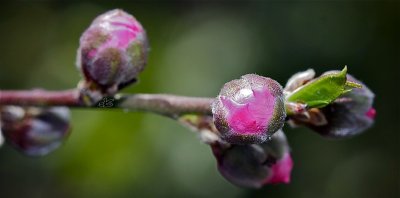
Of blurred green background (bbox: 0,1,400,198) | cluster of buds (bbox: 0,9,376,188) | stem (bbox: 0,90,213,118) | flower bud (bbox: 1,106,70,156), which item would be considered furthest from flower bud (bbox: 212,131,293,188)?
blurred green background (bbox: 0,1,400,198)

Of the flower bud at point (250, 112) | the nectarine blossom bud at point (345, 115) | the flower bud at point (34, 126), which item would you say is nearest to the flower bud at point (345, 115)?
the nectarine blossom bud at point (345, 115)

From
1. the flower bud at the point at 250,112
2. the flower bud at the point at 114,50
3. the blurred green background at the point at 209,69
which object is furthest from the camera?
the blurred green background at the point at 209,69

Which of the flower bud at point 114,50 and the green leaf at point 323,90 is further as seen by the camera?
the flower bud at point 114,50

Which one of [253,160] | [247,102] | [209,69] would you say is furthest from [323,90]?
[209,69]

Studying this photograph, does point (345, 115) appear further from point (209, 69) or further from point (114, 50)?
point (209, 69)

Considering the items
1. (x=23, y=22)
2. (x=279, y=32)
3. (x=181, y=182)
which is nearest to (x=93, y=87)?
(x=181, y=182)

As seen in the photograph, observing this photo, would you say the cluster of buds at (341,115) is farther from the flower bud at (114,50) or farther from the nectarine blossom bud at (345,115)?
the flower bud at (114,50)

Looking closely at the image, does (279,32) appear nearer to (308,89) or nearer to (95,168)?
(95,168)
